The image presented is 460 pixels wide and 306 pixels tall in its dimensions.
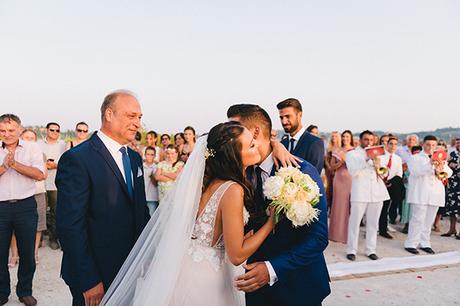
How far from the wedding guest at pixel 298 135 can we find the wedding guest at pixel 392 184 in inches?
147

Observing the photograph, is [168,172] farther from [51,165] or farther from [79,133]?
[51,165]

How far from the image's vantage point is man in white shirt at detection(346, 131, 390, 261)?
7.39 m

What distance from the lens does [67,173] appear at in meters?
2.86

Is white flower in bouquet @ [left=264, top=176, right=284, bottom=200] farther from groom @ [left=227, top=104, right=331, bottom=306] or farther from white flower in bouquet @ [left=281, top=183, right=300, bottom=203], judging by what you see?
groom @ [left=227, top=104, right=331, bottom=306]

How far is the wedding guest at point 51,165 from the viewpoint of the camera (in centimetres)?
765

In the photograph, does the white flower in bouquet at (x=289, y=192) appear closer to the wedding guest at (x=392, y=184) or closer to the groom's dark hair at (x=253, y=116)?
the groom's dark hair at (x=253, y=116)

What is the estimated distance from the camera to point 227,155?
2727 millimetres

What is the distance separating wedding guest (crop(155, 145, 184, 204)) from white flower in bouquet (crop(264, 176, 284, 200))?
526 cm

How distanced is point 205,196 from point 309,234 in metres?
0.78

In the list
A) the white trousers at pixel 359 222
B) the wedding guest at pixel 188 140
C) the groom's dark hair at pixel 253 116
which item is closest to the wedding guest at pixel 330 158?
the white trousers at pixel 359 222

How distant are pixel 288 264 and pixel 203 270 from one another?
0.66 m

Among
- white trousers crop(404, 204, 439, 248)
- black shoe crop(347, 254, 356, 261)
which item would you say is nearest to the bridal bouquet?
black shoe crop(347, 254, 356, 261)

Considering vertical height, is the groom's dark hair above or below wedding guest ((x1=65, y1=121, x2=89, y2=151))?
above

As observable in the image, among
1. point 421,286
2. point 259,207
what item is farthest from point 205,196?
point 421,286
